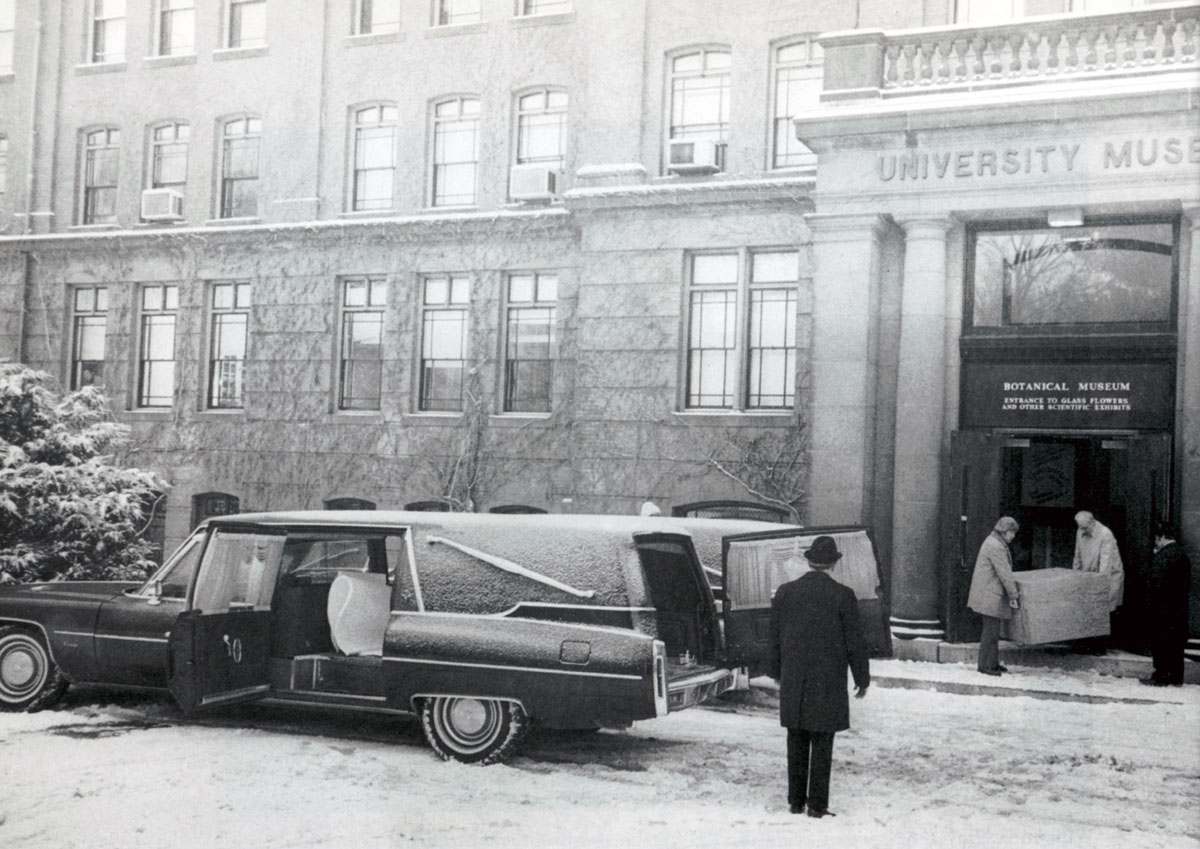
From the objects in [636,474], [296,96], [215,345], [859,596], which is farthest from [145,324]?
[859,596]

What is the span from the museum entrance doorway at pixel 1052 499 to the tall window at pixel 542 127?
7596 mm

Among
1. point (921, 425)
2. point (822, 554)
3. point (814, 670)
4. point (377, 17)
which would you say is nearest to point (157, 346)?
point (377, 17)

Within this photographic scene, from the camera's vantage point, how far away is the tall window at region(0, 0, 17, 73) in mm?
10812

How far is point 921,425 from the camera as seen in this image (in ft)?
47.0

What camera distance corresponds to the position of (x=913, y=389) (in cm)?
1431

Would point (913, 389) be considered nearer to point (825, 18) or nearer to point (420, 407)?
point (825, 18)

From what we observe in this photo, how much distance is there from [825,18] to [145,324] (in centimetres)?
1091

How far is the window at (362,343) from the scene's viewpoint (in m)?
18.7

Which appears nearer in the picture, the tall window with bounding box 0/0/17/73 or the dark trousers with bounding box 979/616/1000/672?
the tall window with bounding box 0/0/17/73

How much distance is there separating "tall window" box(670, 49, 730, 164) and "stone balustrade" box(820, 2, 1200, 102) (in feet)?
8.63

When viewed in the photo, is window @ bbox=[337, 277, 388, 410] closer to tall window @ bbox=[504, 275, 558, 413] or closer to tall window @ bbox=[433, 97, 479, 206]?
tall window @ bbox=[433, 97, 479, 206]

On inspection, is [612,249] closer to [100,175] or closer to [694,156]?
[694,156]

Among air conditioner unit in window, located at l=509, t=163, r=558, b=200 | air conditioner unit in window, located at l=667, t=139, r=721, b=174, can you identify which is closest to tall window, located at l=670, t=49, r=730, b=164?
air conditioner unit in window, located at l=667, t=139, r=721, b=174

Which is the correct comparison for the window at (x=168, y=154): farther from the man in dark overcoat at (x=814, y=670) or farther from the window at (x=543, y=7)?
the man in dark overcoat at (x=814, y=670)
